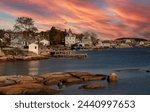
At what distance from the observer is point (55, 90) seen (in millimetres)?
33125

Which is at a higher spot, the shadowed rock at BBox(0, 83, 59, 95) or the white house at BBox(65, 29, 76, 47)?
the white house at BBox(65, 29, 76, 47)

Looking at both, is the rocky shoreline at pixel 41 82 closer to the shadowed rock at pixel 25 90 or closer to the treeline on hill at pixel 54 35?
the shadowed rock at pixel 25 90

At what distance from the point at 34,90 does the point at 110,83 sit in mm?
11319

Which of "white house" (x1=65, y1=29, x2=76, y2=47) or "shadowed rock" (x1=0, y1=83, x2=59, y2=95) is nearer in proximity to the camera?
"shadowed rock" (x1=0, y1=83, x2=59, y2=95)

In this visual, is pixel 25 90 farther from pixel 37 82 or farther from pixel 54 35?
pixel 54 35

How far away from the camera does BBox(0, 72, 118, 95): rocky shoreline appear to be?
102 ft

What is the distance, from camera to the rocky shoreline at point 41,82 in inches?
1228


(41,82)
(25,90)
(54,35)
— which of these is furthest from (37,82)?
(54,35)

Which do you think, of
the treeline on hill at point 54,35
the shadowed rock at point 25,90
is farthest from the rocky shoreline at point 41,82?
the treeline on hill at point 54,35

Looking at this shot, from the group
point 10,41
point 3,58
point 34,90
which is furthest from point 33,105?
point 10,41

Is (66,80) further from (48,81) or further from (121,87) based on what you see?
(121,87)

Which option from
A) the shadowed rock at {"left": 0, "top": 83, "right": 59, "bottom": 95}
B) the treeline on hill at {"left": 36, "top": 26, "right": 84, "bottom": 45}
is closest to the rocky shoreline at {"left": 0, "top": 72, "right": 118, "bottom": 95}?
the shadowed rock at {"left": 0, "top": 83, "right": 59, "bottom": 95}

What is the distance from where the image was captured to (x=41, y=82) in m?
37.4

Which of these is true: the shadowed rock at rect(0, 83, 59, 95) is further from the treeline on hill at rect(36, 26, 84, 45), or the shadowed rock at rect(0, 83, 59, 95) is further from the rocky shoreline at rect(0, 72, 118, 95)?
the treeline on hill at rect(36, 26, 84, 45)
